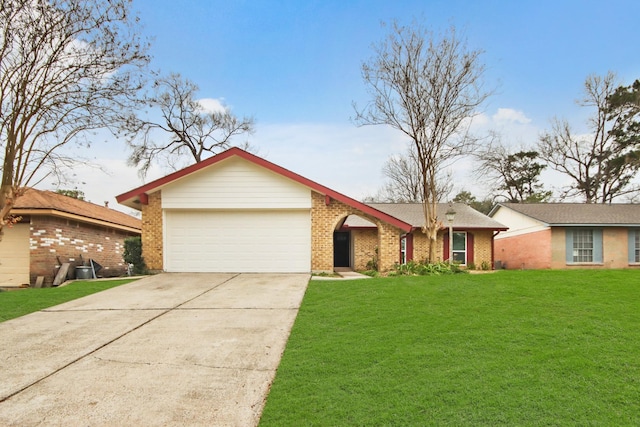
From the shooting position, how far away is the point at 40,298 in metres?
9.07

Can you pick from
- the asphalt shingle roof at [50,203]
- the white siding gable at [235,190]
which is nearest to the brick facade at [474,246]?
the white siding gable at [235,190]

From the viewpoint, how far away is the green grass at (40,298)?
311 inches

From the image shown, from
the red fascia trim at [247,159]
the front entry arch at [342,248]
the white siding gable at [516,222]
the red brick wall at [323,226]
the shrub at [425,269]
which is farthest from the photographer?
the front entry arch at [342,248]

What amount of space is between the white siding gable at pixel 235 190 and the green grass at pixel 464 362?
256 inches

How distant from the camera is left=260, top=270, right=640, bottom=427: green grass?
10.7ft

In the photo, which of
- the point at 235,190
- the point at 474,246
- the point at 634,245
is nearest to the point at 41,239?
the point at 235,190

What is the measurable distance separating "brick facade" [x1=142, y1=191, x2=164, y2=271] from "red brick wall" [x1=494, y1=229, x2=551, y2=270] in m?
17.8

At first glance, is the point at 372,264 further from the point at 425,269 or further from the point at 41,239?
the point at 41,239

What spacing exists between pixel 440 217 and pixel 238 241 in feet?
38.1

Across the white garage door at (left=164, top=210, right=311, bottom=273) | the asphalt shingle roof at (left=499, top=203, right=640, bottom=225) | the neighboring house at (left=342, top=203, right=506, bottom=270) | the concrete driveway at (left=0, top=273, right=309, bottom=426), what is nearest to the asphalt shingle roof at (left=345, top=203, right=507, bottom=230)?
the neighboring house at (left=342, top=203, right=506, bottom=270)

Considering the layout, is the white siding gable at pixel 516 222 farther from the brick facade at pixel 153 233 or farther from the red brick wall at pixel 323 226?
the brick facade at pixel 153 233

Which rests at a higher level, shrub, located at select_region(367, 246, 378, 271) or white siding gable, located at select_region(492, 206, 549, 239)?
white siding gable, located at select_region(492, 206, 549, 239)

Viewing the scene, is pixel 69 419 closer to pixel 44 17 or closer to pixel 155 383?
pixel 155 383

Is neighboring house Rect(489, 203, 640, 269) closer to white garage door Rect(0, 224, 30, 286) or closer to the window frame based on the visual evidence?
the window frame
